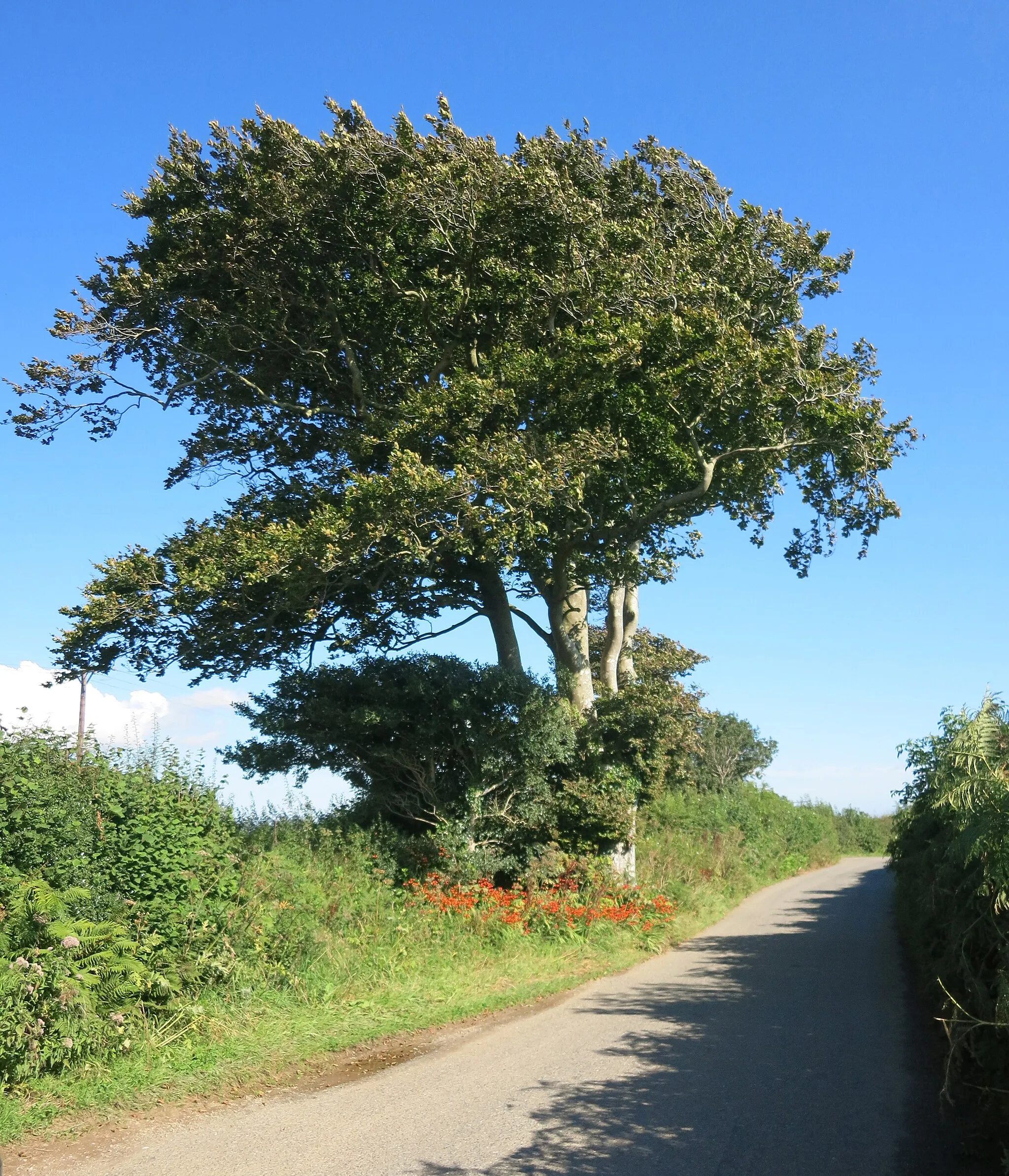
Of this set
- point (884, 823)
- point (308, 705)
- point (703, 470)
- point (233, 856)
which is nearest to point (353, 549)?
point (308, 705)

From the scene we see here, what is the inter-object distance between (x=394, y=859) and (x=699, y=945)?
223 inches

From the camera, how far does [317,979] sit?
1019 cm

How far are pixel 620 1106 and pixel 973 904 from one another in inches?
124

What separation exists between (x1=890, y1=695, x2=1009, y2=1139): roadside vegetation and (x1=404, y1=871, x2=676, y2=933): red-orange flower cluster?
637cm

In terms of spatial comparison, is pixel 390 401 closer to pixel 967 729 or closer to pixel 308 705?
pixel 308 705

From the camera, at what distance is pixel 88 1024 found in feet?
24.5

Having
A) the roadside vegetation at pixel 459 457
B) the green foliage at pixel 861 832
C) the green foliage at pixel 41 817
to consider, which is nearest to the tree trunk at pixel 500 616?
the roadside vegetation at pixel 459 457

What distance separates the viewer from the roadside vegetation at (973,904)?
5.88m

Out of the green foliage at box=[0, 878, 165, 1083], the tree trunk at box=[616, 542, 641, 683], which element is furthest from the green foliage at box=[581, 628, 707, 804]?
the green foliage at box=[0, 878, 165, 1083]

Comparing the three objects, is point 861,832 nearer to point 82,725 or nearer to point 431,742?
point 431,742

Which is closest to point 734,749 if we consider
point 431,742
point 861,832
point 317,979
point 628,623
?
point 861,832

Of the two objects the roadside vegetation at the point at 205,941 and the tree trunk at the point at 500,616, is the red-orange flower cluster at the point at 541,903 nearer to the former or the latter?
the roadside vegetation at the point at 205,941

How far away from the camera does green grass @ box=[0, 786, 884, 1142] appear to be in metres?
7.41

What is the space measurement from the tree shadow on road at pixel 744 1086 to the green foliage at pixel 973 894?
0.79m
